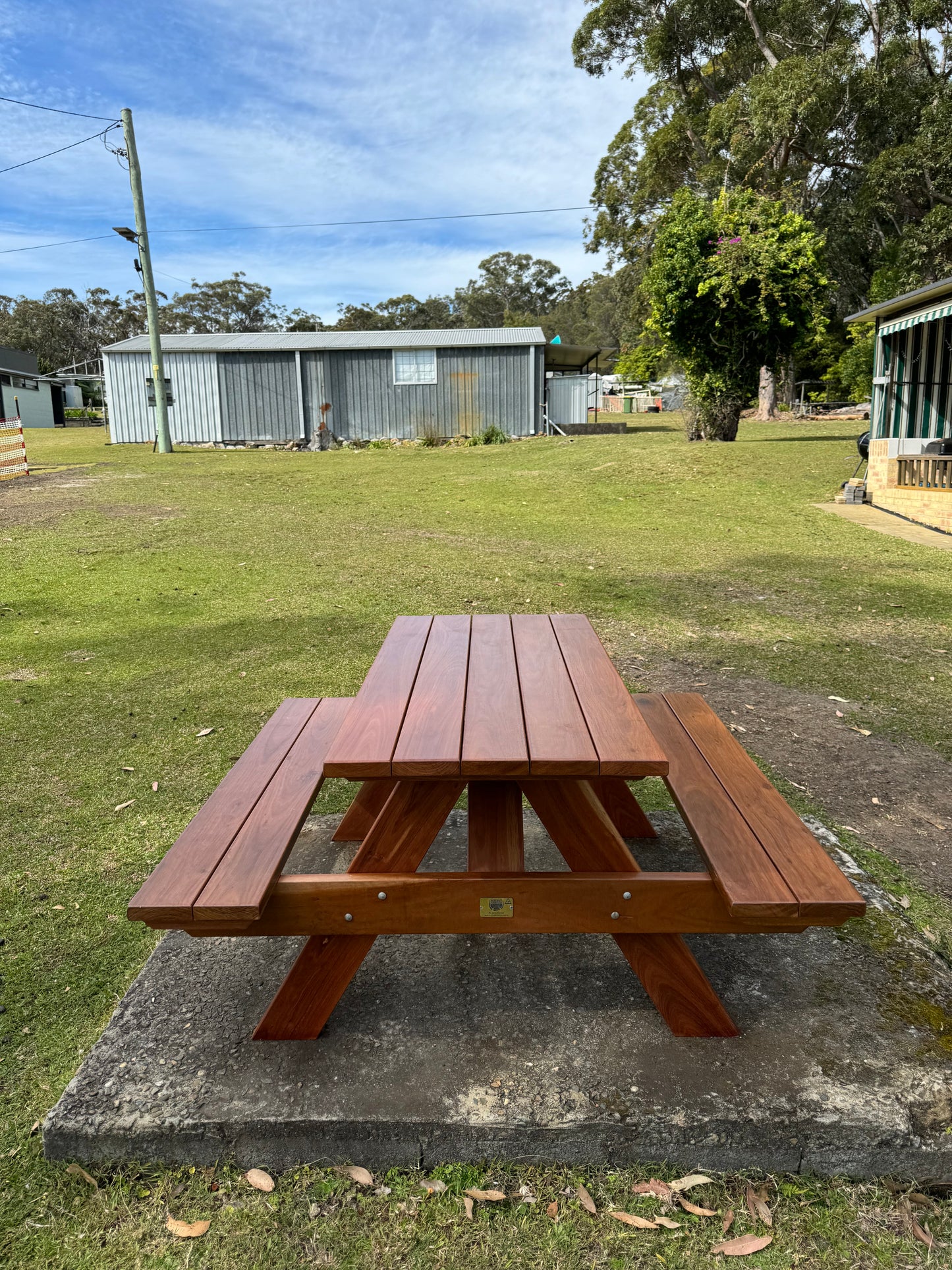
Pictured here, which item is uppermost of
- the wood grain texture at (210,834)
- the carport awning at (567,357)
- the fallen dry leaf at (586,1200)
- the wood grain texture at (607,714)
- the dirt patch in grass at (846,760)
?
the carport awning at (567,357)

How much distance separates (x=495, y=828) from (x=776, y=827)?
716 mm

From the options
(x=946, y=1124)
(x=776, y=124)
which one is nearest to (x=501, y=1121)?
(x=946, y=1124)

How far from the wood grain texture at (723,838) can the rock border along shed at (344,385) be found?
23335 millimetres

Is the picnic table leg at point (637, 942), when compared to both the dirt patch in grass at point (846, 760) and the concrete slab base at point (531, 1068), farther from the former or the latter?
the dirt patch in grass at point (846, 760)

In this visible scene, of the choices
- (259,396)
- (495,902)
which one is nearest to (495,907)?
(495,902)

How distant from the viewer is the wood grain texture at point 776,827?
1.94 metres

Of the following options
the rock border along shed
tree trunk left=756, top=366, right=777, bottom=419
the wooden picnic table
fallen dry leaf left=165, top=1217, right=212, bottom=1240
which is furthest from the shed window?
fallen dry leaf left=165, top=1217, right=212, bottom=1240

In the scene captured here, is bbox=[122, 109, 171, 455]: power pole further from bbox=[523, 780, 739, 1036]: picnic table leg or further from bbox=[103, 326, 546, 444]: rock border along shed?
bbox=[523, 780, 739, 1036]: picnic table leg

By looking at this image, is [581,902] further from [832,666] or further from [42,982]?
[832,666]

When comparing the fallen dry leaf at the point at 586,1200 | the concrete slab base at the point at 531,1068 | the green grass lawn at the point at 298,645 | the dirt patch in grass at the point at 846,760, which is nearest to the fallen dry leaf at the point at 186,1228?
the green grass lawn at the point at 298,645

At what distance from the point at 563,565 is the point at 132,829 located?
6.07 metres

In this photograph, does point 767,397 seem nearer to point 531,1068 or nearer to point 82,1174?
point 531,1068

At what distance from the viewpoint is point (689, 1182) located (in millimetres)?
1951

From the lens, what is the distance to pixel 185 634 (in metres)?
6.46
